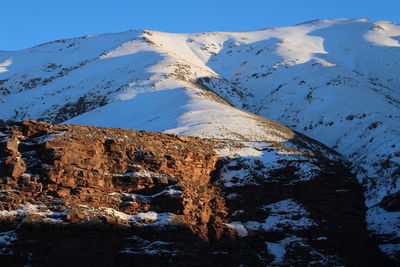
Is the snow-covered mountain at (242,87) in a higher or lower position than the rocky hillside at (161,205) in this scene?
higher

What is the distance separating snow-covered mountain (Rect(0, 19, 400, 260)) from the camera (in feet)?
152

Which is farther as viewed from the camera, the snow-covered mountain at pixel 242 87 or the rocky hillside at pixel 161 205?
the snow-covered mountain at pixel 242 87

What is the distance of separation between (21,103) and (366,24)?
85.4m

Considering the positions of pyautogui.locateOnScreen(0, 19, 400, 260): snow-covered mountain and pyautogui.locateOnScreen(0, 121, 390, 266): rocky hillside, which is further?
pyautogui.locateOnScreen(0, 19, 400, 260): snow-covered mountain

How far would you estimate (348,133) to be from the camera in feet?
180

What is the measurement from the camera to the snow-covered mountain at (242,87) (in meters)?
46.2

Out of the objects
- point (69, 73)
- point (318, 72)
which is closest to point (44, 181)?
point (318, 72)

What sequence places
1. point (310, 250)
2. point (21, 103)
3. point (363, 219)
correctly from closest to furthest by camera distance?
point (310, 250) → point (363, 219) → point (21, 103)

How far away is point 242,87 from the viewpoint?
88250 mm

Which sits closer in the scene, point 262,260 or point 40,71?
point 262,260

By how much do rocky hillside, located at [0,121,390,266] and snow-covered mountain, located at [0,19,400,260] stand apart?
3.08 m

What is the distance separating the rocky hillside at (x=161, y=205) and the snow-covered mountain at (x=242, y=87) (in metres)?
3.08

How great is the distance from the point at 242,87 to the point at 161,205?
2500 inches

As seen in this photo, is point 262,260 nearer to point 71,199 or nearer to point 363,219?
point 363,219
